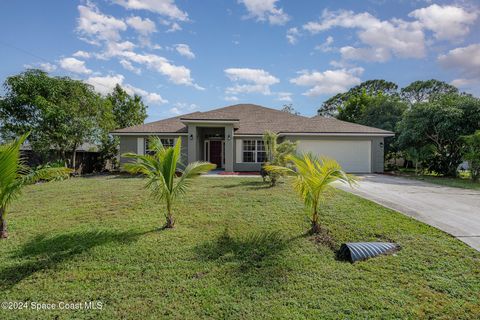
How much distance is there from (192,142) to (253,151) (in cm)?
444

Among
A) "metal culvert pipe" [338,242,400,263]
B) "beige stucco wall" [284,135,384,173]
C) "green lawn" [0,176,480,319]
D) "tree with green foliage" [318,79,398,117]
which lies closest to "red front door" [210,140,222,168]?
"beige stucco wall" [284,135,384,173]

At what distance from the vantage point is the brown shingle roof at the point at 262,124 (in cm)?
1662

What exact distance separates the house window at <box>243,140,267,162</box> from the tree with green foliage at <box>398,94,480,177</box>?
977cm

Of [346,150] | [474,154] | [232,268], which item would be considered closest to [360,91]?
[346,150]

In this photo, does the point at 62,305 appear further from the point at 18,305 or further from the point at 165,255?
the point at 165,255

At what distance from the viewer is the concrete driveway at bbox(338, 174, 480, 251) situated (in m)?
5.39

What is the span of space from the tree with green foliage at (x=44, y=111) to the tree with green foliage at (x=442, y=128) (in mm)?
21531

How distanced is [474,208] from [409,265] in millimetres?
5208

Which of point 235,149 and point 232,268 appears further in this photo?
point 235,149

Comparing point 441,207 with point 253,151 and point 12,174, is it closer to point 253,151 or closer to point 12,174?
point 12,174

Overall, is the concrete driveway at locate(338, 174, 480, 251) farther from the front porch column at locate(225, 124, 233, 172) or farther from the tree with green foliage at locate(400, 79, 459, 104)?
the tree with green foliage at locate(400, 79, 459, 104)

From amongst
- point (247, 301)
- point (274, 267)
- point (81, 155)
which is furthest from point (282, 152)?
point (81, 155)

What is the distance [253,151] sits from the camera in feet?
57.7

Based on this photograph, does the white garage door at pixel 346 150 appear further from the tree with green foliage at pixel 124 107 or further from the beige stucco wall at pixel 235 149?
the tree with green foliage at pixel 124 107
